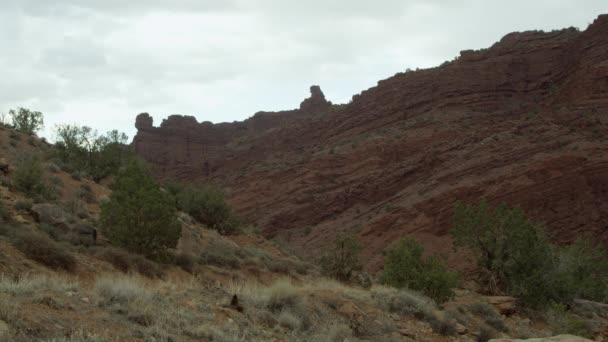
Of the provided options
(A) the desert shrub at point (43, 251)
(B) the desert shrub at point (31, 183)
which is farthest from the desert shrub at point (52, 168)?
(A) the desert shrub at point (43, 251)

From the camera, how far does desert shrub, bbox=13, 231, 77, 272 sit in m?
12.9

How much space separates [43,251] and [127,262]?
2.48 m

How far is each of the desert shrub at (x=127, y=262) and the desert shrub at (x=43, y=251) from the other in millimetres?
1585

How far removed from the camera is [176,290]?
393 inches

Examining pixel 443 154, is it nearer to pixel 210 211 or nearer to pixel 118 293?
pixel 210 211

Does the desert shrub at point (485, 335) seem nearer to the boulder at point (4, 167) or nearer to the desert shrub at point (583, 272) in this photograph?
the desert shrub at point (583, 272)

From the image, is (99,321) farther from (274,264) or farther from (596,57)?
(596,57)

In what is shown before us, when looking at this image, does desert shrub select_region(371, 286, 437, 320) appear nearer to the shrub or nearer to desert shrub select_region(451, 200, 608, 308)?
the shrub

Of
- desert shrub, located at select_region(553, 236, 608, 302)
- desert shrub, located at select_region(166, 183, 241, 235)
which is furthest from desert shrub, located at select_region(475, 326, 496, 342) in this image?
desert shrub, located at select_region(166, 183, 241, 235)

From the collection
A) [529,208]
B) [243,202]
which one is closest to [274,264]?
[529,208]

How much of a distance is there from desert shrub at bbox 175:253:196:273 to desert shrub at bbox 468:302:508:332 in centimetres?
812

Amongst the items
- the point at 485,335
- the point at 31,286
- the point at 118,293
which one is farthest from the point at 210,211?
the point at 31,286

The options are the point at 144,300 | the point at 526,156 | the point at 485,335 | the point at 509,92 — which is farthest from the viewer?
the point at 509,92

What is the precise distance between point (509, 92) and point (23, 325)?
61240 mm
